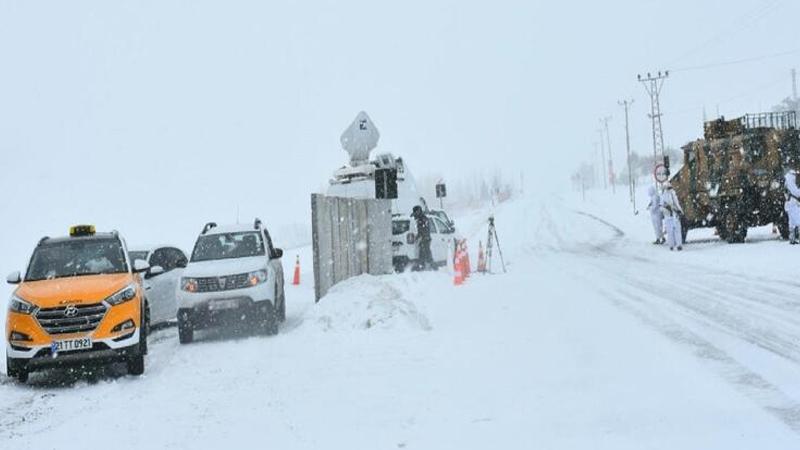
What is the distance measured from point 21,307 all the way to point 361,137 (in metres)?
15.4

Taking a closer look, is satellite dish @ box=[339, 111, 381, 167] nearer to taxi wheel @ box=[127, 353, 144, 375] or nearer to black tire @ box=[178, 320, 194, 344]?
black tire @ box=[178, 320, 194, 344]

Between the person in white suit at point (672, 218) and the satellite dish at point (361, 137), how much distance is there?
920 cm

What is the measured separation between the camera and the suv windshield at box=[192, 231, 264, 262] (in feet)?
42.4

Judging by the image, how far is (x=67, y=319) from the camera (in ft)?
29.2

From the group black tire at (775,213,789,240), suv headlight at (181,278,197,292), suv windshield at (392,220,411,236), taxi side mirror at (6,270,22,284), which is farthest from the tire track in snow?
taxi side mirror at (6,270,22,284)

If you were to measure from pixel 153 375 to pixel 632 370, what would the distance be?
5.91 meters

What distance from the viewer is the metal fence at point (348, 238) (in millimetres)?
14078

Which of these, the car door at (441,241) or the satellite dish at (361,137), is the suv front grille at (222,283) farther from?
the satellite dish at (361,137)

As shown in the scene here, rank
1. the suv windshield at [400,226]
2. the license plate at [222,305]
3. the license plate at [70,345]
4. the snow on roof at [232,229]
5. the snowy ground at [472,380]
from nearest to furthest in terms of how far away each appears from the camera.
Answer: the snowy ground at [472,380], the license plate at [70,345], the license plate at [222,305], the snow on roof at [232,229], the suv windshield at [400,226]

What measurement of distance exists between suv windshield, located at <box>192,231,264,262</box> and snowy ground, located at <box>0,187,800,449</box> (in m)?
1.49

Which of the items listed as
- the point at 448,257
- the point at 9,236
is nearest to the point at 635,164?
the point at 9,236

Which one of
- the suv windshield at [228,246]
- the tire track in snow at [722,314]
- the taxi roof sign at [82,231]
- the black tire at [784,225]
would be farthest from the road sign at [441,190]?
the taxi roof sign at [82,231]

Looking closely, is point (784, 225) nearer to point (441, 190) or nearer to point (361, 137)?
point (361, 137)

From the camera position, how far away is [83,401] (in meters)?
8.13
